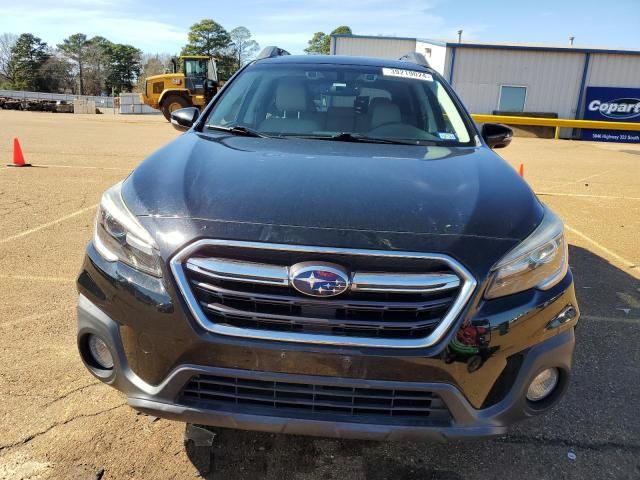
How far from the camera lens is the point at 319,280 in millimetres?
1909

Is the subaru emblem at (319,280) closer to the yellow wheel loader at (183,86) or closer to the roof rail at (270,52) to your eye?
the roof rail at (270,52)

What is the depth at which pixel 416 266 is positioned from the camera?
1943mm

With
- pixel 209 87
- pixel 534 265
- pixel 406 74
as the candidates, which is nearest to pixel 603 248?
pixel 406 74

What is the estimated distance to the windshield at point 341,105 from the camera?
341 cm

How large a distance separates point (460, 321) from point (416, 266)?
25cm

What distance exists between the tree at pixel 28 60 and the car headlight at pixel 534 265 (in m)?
101

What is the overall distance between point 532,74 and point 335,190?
28.9 metres

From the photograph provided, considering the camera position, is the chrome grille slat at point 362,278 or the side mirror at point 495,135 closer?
the chrome grille slat at point 362,278

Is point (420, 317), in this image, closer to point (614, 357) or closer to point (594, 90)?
point (614, 357)

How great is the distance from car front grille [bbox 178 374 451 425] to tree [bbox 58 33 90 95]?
103 metres

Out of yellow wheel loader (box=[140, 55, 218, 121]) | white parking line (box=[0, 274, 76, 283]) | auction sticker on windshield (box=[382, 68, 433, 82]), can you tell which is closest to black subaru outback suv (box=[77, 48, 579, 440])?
auction sticker on windshield (box=[382, 68, 433, 82])

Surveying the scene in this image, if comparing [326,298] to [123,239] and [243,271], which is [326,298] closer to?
[243,271]

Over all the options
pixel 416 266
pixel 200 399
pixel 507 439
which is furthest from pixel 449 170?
pixel 200 399

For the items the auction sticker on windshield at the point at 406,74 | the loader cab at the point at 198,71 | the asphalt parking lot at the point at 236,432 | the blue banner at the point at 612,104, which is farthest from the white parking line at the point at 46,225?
the blue banner at the point at 612,104
